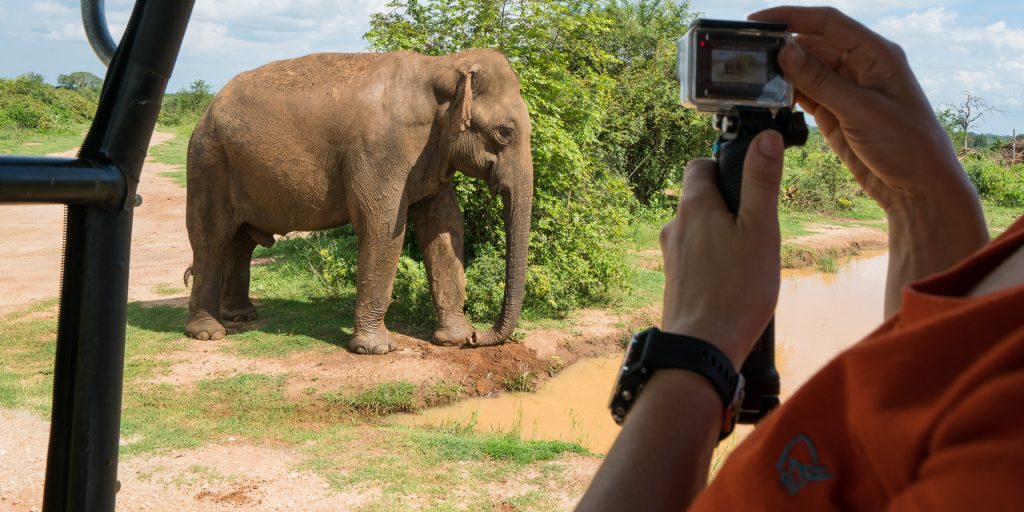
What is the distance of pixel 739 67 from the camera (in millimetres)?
1206

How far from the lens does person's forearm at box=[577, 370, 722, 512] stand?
892mm

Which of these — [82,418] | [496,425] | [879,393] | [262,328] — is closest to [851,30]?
[879,393]

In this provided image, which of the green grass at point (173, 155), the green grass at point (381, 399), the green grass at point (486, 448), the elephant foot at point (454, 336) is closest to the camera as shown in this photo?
the green grass at point (486, 448)

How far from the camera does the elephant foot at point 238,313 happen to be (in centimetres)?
782

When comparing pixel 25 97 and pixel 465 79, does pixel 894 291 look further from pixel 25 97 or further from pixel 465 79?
pixel 25 97

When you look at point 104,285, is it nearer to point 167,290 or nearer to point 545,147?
point 545,147

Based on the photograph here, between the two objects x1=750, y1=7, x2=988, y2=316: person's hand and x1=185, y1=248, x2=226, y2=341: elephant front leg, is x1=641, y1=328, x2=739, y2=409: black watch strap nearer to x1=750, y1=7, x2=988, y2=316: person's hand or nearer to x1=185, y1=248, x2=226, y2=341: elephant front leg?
x1=750, y1=7, x2=988, y2=316: person's hand

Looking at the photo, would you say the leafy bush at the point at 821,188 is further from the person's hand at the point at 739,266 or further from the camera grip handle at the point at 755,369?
the person's hand at the point at 739,266

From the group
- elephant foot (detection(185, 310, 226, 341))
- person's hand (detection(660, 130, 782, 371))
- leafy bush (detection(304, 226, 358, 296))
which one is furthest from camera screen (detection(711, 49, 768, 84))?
leafy bush (detection(304, 226, 358, 296))

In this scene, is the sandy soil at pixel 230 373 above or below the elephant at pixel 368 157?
below

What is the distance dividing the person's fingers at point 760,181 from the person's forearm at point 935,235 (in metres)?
0.45

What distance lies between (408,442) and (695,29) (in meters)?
4.04

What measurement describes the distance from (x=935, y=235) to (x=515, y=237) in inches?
215

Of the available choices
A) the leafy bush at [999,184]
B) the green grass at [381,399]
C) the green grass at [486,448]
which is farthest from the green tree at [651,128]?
the leafy bush at [999,184]
